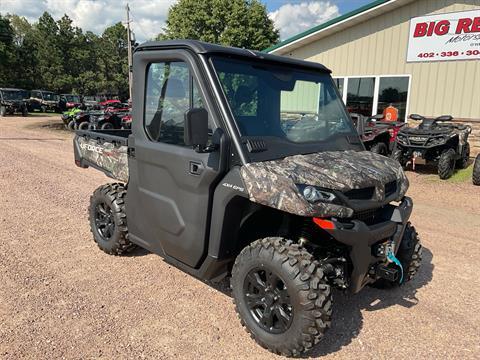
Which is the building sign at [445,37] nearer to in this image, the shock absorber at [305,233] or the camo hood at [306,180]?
the camo hood at [306,180]

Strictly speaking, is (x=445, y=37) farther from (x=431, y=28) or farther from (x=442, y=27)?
(x=431, y=28)

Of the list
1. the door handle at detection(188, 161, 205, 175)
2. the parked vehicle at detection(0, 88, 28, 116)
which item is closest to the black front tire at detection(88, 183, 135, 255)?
the door handle at detection(188, 161, 205, 175)

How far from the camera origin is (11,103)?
2923 centimetres

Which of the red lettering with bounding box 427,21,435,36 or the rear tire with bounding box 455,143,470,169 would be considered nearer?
the rear tire with bounding box 455,143,470,169

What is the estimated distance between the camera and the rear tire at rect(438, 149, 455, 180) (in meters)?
9.66

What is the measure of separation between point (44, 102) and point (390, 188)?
38613mm

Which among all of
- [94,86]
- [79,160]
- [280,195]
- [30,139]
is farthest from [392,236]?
[94,86]

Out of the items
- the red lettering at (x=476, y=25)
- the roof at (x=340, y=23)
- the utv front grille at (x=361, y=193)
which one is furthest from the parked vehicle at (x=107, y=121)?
the utv front grille at (x=361, y=193)

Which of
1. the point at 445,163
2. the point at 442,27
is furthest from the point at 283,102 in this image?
the point at 442,27

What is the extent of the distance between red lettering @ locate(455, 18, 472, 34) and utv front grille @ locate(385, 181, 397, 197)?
1072 cm

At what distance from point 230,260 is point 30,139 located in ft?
50.8

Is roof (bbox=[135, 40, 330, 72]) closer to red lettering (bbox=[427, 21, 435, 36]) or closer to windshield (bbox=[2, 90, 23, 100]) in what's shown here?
red lettering (bbox=[427, 21, 435, 36])

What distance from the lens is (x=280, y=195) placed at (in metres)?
2.75

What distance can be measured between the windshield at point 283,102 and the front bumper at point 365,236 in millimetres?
893
